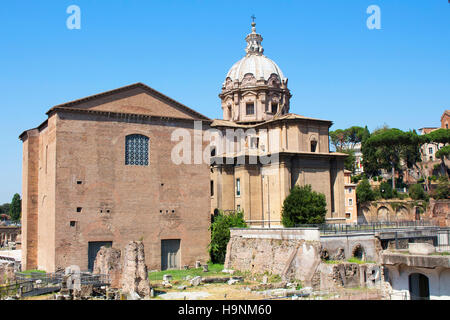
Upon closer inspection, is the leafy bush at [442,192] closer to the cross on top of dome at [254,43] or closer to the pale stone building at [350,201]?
the pale stone building at [350,201]

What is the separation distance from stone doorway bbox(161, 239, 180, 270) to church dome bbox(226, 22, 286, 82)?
19.6m

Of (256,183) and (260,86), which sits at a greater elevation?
(260,86)

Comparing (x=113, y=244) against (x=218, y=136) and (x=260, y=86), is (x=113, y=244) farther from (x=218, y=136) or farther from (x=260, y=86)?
(x=260, y=86)

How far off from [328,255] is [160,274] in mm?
10953

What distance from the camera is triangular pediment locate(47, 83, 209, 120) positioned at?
102ft

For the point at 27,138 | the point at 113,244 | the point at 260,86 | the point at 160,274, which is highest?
the point at 260,86

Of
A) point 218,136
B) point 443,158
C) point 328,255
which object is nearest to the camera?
point 328,255

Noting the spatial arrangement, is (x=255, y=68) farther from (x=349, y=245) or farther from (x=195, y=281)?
(x=195, y=281)

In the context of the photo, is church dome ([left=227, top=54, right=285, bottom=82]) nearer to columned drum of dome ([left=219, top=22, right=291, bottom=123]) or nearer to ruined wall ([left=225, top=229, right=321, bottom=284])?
columned drum of dome ([left=219, top=22, right=291, bottom=123])

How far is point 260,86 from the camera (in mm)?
44438

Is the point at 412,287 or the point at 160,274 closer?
the point at 412,287

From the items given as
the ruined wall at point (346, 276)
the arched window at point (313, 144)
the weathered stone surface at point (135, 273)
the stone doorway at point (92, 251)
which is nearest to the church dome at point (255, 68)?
the arched window at point (313, 144)

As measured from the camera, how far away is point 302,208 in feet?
106

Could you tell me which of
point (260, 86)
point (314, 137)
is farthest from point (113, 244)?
point (260, 86)
